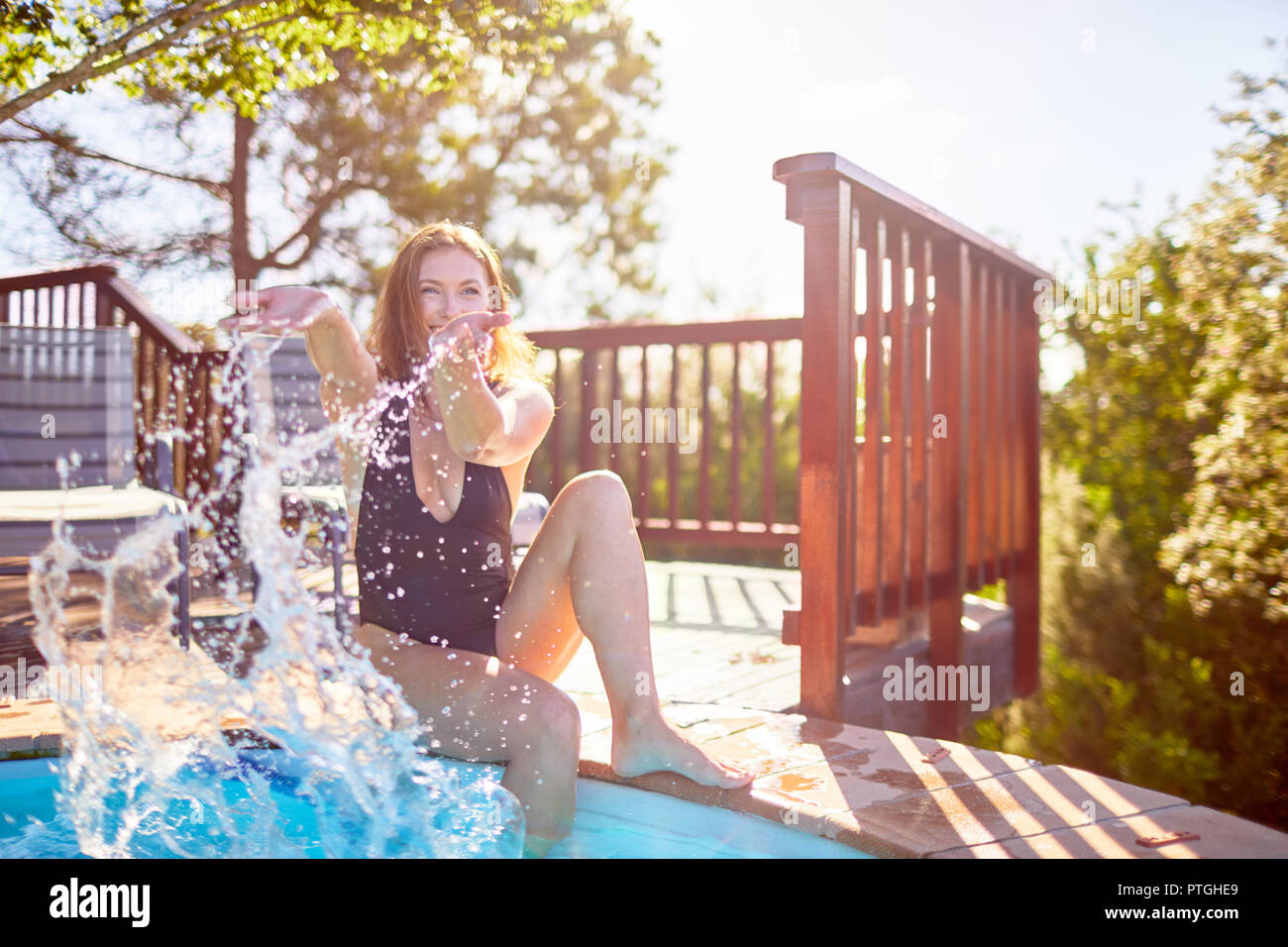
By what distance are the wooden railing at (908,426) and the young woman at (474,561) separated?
0.71m

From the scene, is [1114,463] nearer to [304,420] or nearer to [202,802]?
[304,420]

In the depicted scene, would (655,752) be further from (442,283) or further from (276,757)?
(442,283)

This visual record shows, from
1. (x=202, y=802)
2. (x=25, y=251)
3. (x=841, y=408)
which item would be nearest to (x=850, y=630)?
(x=841, y=408)

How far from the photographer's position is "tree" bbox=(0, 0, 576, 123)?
3.22 m

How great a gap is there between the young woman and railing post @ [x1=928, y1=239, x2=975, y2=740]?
1.65 m

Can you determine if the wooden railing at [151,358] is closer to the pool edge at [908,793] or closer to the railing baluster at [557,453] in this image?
the railing baluster at [557,453]

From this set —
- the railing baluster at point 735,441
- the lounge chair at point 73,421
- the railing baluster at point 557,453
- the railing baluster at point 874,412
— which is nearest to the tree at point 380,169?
the railing baluster at point 557,453

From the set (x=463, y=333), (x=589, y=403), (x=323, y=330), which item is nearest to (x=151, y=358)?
(x=589, y=403)

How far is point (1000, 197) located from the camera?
12289 mm

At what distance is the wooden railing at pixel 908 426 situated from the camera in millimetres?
2430

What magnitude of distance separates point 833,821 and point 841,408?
1077 mm

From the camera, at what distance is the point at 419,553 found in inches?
72.6

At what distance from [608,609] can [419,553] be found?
1.22 feet

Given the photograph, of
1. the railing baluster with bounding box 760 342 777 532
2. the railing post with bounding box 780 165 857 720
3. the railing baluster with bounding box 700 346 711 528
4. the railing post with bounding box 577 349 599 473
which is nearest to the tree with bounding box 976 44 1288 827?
the railing baluster with bounding box 760 342 777 532
